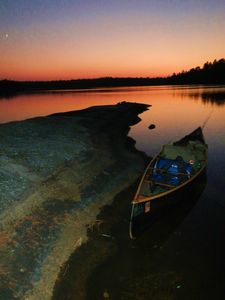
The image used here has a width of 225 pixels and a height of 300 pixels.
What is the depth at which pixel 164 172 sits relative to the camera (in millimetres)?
18766

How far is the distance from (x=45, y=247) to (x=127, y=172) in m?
11.9

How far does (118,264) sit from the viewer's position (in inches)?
514

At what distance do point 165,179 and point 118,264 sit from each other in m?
7.05

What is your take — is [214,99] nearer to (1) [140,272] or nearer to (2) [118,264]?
(2) [118,264]

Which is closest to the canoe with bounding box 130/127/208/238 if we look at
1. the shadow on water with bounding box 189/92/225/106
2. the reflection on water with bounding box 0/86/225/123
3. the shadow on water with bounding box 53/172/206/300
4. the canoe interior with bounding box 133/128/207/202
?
the canoe interior with bounding box 133/128/207/202

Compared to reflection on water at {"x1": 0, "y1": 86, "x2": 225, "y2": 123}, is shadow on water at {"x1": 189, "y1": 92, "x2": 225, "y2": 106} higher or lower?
higher

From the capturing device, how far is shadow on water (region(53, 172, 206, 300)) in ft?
37.2

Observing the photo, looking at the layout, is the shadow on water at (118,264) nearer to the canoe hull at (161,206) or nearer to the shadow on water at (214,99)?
the canoe hull at (161,206)

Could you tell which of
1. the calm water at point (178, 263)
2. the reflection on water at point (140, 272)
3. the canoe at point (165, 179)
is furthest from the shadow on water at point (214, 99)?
the reflection on water at point (140, 272)

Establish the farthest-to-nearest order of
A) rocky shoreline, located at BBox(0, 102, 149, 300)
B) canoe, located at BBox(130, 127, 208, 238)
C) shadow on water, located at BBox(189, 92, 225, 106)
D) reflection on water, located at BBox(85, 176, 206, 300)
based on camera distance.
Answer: shadow on water, located at BBox(189, 92, 225, 106)
canoe, located at BBox(130, 127, 208, 238)
rocky shoreline, located at BBox(0, 102, 149, 300)
reflection on water, located at BBox(85, 176, 206, 300)

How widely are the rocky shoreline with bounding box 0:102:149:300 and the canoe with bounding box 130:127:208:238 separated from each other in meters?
3.06

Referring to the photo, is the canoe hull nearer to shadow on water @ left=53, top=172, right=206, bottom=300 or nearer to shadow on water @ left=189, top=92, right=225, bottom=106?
shadow on water @ left=53, top=172, right=206, bottom=300

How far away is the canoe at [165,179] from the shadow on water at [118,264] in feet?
3.44

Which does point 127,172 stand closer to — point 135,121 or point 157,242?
point 157,242
